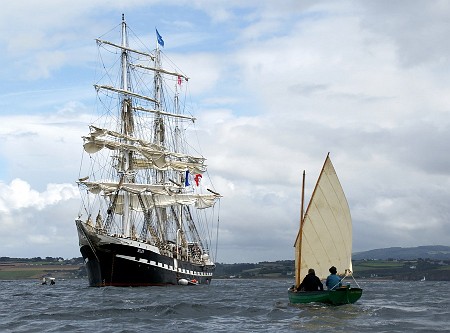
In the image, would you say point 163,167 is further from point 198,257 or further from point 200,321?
point 200,321

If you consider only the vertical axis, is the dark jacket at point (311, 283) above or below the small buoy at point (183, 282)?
below

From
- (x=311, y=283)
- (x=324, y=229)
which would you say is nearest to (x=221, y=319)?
(x=311, y=283)

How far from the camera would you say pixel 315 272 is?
5088cm

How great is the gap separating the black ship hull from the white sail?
134ft

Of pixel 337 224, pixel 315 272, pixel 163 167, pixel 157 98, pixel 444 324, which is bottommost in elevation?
pixel 444 324

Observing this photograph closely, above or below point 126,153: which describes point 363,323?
below

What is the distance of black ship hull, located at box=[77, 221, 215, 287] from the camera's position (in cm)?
8800

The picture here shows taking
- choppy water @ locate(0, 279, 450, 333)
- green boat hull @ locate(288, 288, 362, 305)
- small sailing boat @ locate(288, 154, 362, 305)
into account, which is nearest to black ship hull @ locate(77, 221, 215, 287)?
choppy water @ locate(0, 279, 450, 333)

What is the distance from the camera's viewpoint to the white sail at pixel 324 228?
165 ft

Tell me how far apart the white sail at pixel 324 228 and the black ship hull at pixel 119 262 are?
134 feet

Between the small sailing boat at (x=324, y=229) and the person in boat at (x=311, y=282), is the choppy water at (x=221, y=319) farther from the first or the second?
the small sailing boat at (x=324, y=229)

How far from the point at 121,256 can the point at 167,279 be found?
381 inches

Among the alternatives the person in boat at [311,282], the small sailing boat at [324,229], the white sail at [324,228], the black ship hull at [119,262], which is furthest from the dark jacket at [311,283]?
the black ship hull at [119,262]

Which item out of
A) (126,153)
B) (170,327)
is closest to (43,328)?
(170,327)
